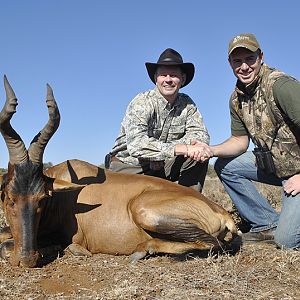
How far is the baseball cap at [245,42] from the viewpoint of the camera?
21.0 ft

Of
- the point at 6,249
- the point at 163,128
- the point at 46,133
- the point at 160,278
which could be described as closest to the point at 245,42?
the point at 163,128

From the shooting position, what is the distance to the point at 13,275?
16.5 ft

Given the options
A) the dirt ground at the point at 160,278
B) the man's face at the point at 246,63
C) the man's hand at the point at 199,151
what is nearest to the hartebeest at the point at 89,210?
the dirt ground at the point at 160,278

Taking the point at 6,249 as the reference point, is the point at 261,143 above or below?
above

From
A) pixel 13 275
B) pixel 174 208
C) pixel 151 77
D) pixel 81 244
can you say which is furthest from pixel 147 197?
pixel 151 77

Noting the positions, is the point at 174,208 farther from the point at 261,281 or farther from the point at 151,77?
the point at 151,77

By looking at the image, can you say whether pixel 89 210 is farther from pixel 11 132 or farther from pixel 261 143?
pixel 261 143

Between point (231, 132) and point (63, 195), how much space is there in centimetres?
269

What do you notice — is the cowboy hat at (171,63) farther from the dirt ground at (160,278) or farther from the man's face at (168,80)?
the dirt ground at (160,278)

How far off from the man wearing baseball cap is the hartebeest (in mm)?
960

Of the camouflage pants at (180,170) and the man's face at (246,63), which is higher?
the man's face at (246,63)

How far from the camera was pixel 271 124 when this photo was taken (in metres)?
6.48

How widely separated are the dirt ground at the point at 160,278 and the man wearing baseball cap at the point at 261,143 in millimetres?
893

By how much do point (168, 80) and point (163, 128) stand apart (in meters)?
0.78
